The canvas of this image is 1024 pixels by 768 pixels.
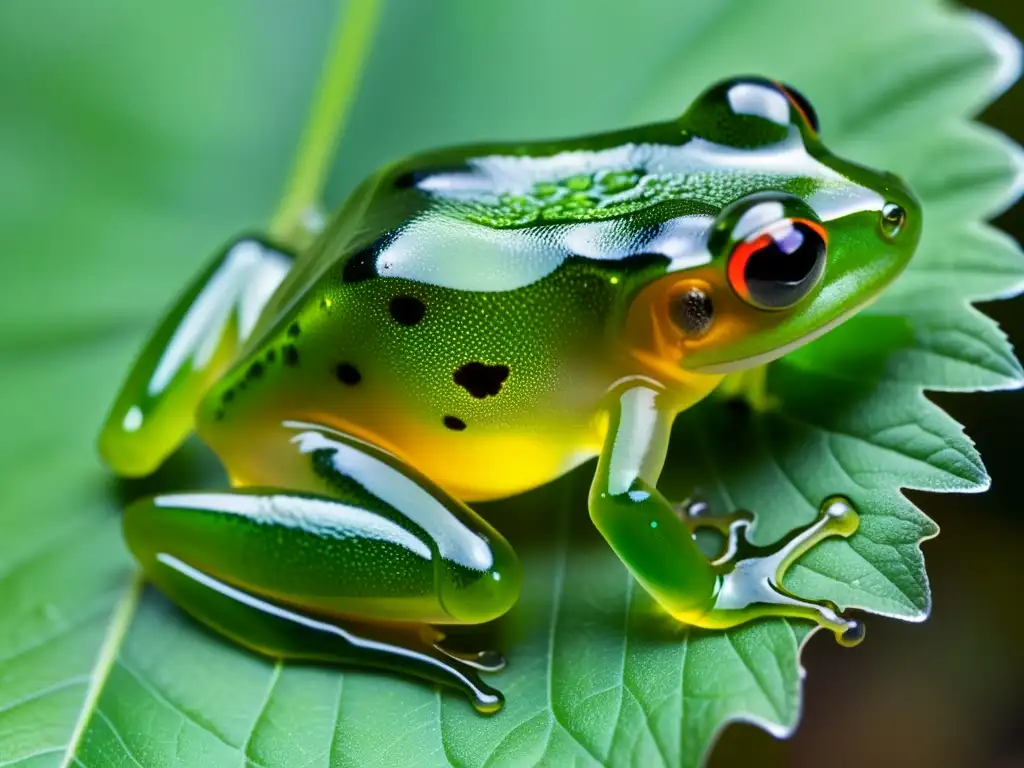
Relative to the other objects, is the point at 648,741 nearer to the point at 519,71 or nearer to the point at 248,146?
the point at 519,71

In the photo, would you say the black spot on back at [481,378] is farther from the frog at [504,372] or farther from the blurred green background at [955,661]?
the blurred green background at [955,661]

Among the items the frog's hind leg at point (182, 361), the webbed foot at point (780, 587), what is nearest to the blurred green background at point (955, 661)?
the webbed foot at point (780, 587)

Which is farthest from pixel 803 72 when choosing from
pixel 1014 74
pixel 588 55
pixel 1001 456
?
pixel 1001 456

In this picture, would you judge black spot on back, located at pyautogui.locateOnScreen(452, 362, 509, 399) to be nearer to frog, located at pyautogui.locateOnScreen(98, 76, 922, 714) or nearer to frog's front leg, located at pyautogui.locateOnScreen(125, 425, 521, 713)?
frog, located at pyautogui.locateOnScreen(98, 76, 922, 714)

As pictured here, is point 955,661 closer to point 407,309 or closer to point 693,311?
point 693,311

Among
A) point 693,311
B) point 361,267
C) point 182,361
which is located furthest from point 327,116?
Answer: point 693,311

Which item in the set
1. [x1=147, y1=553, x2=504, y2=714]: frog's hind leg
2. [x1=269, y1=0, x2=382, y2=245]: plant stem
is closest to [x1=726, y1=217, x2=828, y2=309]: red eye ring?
[x1=147, y1=553, x2=504, y2=714]: frog's hind leg
